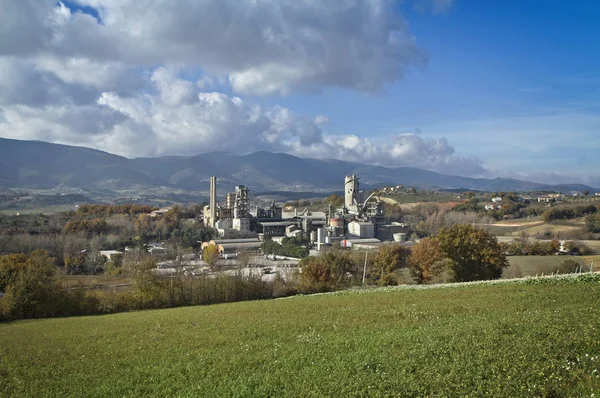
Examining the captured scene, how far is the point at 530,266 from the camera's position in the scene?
50.7 meters

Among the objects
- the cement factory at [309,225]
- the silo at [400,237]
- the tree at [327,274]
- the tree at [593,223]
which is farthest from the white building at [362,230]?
the tree at [593,223]

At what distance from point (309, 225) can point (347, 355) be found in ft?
270

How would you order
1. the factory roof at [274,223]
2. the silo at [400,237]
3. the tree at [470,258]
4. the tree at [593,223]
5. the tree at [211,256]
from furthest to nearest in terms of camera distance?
the factory roof at [274,223] → the silo at [400,237] → the tree at [593,223] → the tree at [211,256] → the tree at [470,258]

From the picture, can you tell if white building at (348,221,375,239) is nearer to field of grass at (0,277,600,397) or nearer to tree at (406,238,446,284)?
tree at (406,238,446,284)

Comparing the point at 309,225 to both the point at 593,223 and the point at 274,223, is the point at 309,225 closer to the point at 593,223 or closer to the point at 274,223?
the point at 274,223

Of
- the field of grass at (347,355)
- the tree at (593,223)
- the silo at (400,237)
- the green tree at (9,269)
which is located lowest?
the silo at (400,237)

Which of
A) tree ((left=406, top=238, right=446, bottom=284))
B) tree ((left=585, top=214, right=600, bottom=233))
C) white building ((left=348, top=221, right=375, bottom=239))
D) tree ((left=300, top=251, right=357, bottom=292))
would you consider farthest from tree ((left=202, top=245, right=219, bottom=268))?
tree ((left=585, top=214, right=600, bottom=233))

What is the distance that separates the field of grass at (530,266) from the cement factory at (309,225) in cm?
2376

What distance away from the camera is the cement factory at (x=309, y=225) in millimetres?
81812

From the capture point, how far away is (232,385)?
32.1ft

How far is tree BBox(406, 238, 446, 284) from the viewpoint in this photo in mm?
45250

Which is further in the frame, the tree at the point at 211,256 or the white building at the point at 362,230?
the white building at the point at 362,230

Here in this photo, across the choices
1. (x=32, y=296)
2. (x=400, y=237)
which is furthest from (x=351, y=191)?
(x=32, y=296)

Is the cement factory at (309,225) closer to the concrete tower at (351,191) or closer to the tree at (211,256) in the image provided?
the concrete tower at (351,191)
